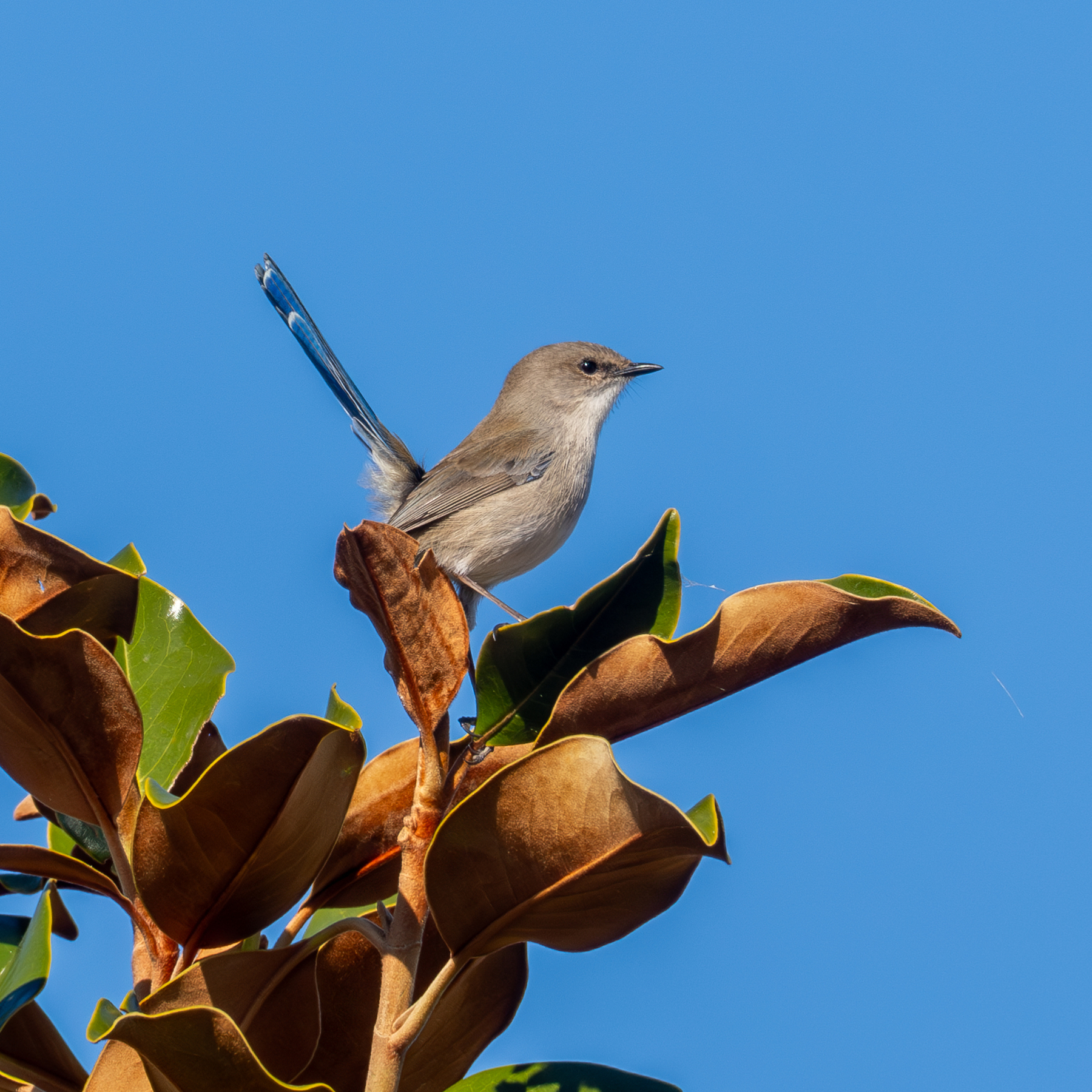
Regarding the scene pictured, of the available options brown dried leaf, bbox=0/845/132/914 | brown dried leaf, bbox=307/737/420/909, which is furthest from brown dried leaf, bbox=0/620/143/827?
brown dried leaf, bbox=307/737/420/909

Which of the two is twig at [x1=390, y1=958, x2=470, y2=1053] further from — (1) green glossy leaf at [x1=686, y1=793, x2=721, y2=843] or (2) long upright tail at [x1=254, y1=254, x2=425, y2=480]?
(2) long upright tail at [x1=254, y1=254, x2=425, y2=480]

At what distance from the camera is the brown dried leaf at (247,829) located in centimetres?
176

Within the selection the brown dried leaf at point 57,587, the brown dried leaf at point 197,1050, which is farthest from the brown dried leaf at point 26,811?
the brown dried leaf at point 197,1050

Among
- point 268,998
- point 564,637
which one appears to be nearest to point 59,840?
point 268,998

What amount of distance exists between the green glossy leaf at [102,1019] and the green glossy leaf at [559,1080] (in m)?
0.65

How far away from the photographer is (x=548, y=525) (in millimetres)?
4363

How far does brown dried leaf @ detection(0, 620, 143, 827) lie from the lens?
5.98 ft

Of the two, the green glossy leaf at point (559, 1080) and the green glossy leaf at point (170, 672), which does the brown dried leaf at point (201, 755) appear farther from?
the green glossy leaf at point (559, 1080)

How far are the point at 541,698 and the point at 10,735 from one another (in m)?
0.91

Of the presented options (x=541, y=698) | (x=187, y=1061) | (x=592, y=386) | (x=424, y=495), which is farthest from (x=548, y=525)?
(x=187, y=1061)

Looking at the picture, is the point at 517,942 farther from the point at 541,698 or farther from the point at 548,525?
the point at 548,525

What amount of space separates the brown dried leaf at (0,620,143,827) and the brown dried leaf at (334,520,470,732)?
447 mm

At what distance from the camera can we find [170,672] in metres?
2.44

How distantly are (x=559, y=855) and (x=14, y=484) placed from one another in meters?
1.91
